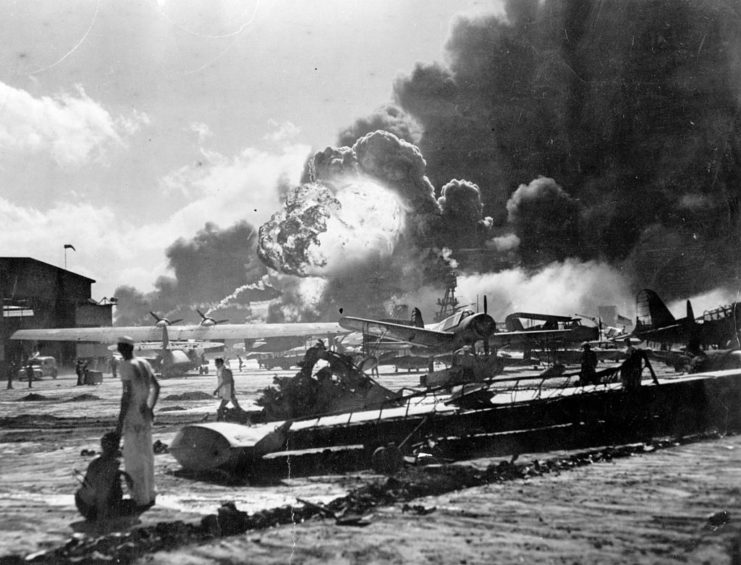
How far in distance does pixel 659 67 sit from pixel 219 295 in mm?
117724

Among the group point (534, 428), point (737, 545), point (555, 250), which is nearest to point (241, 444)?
point (534, 428)

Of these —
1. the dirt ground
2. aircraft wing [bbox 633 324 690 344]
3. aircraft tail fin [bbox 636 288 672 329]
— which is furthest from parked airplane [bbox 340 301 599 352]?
the dirt ground

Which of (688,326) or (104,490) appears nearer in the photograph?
(104,490)

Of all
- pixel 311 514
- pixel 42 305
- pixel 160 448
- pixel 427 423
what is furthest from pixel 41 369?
pixel 311 514

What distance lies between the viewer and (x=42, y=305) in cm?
Answer: 4575

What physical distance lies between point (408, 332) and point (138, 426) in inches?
597

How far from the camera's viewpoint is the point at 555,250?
52.7 m

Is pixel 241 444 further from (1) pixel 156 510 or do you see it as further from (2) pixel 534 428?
(2) pixel 534 428

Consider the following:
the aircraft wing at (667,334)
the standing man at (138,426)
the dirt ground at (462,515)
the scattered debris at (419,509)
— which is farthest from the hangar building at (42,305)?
the scattered debris at (419,509)

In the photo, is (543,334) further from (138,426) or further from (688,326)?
(138,426)

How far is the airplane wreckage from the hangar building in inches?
1341

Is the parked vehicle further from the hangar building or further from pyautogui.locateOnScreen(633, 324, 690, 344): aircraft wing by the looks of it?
pyautogui.locateOnScreen(633, 324, 690, 344): aircraft wing

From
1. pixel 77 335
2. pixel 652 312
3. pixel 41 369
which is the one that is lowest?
pixel 41 369

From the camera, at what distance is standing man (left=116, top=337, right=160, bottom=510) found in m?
5.90
